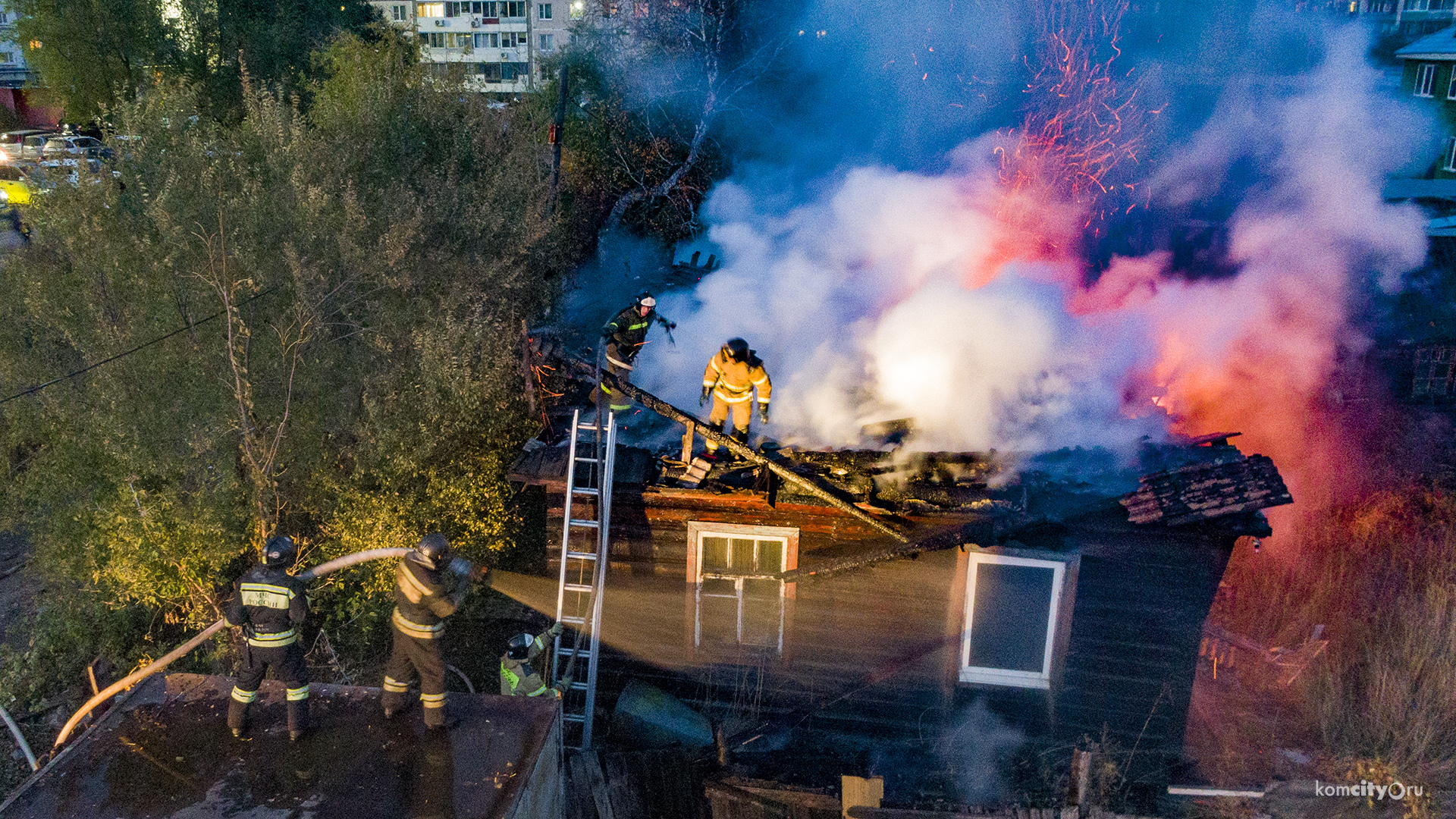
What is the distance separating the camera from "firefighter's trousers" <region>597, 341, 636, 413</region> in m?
10.0

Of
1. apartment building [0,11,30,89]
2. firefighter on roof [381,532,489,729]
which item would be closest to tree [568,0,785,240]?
firefighter on roof [381,532,489,729]

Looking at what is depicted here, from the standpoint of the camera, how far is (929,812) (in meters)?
7.88

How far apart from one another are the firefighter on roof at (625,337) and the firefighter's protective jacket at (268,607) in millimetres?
4466

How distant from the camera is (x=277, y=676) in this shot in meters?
6.34

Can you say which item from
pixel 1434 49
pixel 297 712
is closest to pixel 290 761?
pixel 297 712

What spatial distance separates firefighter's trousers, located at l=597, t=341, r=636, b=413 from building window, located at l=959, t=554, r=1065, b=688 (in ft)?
14.0

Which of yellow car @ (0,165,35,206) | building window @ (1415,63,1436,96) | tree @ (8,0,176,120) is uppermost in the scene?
building window @ (1415,63,1436,96)

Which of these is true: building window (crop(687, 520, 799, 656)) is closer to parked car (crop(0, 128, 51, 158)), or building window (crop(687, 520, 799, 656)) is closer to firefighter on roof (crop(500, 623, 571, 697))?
firefighter on roof (crop(500, 623, 571, 697))

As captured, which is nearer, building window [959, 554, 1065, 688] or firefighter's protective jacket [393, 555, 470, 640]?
firefighter's protective jacket [393, 555, 470, 640]

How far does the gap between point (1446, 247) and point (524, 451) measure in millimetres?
24842

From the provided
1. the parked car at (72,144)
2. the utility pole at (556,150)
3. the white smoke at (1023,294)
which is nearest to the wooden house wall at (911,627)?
the white smoke at (1023,294)

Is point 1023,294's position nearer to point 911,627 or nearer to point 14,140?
point 911,627

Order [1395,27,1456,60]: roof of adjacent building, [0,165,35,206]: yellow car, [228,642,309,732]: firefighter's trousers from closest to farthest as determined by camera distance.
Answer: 1. [228,642,309,732]: firefighter's trousers
2. [0,165,35,206]: yellow car
3. [1395,27,1456,60]: roof of adjacent building

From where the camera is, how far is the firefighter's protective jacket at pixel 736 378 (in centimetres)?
941
